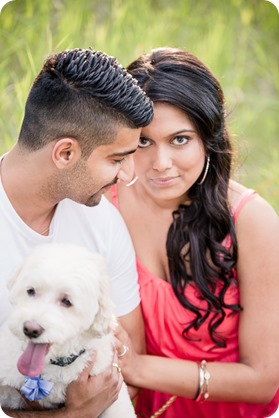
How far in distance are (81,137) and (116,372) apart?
25.6 inches

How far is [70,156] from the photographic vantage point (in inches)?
73.3

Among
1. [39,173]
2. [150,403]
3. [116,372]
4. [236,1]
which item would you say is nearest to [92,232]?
[39,173]

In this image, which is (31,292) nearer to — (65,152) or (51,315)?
(51,315)

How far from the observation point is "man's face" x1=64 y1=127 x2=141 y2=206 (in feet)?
6.11

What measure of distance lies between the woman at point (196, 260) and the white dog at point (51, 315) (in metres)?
0.33

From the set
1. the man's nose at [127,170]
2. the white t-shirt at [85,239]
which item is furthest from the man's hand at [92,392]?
the man's nose at [127,170]

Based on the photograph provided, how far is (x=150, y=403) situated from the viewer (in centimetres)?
243

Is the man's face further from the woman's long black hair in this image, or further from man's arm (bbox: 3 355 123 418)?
man's arm (bbox: 3 355 123 418)

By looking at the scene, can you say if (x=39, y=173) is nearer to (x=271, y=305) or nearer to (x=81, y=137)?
(x=81, y=137)

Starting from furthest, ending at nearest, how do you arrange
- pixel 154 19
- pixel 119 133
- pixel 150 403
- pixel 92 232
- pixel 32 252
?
pixel 154 19, pixel 150 403, pixel 92 232, pixel 119 133, pixel 32 252

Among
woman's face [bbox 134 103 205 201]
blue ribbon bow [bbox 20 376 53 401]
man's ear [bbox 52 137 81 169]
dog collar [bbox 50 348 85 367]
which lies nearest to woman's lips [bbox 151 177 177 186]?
woman's face [bbox 134 103 205 201]

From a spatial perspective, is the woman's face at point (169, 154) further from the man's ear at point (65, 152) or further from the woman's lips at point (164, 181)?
the man's ear at point (65, 152)

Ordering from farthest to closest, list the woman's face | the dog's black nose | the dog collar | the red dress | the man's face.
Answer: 1. the red dress
2. the woman's face
3. the man's face
4. the dog collar
5. the dog's black nose

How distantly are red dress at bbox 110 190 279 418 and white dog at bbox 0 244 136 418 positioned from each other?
507 millimetres
